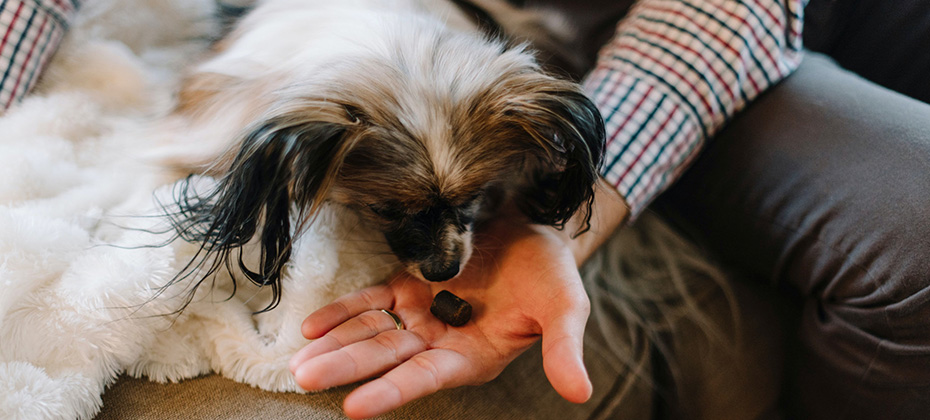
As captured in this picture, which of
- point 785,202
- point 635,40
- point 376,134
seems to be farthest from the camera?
point 635,40

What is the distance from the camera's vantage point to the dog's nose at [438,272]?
3.93 feet

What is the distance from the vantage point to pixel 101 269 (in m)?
0.99

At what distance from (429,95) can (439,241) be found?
0.34 meters

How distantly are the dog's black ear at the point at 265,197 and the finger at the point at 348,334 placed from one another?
17cm

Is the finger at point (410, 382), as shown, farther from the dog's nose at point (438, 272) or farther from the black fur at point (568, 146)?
the black fur at point (568, 146)

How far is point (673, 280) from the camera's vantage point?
4.99ft

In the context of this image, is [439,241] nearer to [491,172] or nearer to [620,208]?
[491,172]

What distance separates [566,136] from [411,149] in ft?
1.15

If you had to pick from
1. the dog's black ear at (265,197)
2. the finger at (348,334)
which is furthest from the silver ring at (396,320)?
the dog's black ear at (265,197)

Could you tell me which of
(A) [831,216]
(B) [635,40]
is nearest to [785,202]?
(A) [831,216]

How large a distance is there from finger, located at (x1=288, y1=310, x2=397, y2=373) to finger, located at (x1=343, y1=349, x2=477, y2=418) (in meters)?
0.13

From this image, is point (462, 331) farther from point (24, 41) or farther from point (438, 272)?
point (24, 41)

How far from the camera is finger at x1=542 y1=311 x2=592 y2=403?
32.4 inches

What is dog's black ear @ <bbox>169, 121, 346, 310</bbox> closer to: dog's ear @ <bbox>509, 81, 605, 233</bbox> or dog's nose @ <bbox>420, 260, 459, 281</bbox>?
dog's nose @ <bbox>420, 260, 459, 281</bbox>
